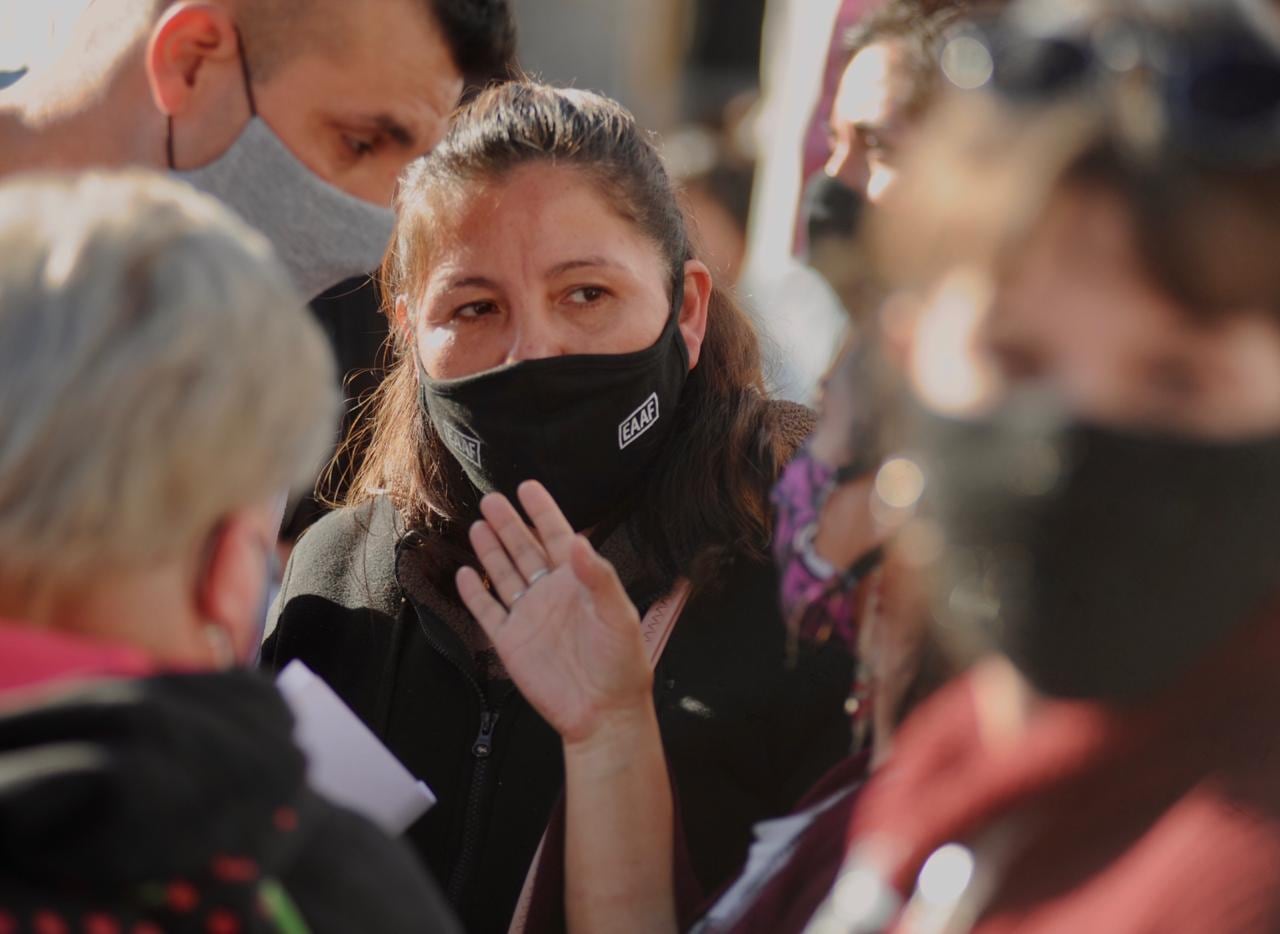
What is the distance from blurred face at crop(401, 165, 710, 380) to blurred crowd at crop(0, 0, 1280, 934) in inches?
1.9

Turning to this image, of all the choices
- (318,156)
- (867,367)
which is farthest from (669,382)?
(318,156)

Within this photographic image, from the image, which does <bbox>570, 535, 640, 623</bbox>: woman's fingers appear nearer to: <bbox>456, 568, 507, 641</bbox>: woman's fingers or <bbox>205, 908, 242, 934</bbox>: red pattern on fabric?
<bbox>456, 568, 507, 641</bbox>: woman's fingers

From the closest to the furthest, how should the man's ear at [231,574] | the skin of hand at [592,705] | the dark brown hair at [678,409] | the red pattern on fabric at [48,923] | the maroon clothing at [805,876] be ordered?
1. the red pattern on fabric at [48,923]
2. the man's ear at [231,574]
3. the maroon clothing at [805,876]
4. the skin of hand at [592,705]
5. the dark brown hair at [678,409]

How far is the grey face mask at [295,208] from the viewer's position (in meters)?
3.10

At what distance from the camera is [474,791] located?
7.73ft

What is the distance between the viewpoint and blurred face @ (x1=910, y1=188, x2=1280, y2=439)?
128 cm

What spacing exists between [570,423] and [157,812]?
1.37 m

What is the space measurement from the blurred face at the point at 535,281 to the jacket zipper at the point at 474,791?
0.55 m

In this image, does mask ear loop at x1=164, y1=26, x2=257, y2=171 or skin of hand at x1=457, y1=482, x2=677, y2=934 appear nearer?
skin of hand at x1=457, y1=482, x2=677, y2=934

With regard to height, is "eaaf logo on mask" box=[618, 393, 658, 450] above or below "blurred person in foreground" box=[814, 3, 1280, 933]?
below

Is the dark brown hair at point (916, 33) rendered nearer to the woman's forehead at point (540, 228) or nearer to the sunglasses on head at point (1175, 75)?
the woman's forehead at point (540, 228)

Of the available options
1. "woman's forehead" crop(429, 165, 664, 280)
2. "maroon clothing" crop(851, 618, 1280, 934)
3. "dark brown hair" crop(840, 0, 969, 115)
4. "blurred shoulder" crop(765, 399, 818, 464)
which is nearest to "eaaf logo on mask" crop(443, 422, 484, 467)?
"woman's forehead" crop(429, 165, 664, 280)

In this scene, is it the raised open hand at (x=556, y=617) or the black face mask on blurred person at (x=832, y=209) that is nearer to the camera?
the raised open hand at (x=556, y=617)

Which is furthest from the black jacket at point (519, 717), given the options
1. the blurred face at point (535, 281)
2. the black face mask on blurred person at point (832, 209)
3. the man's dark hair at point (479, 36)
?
the man's dark hair at point (479, 36)
